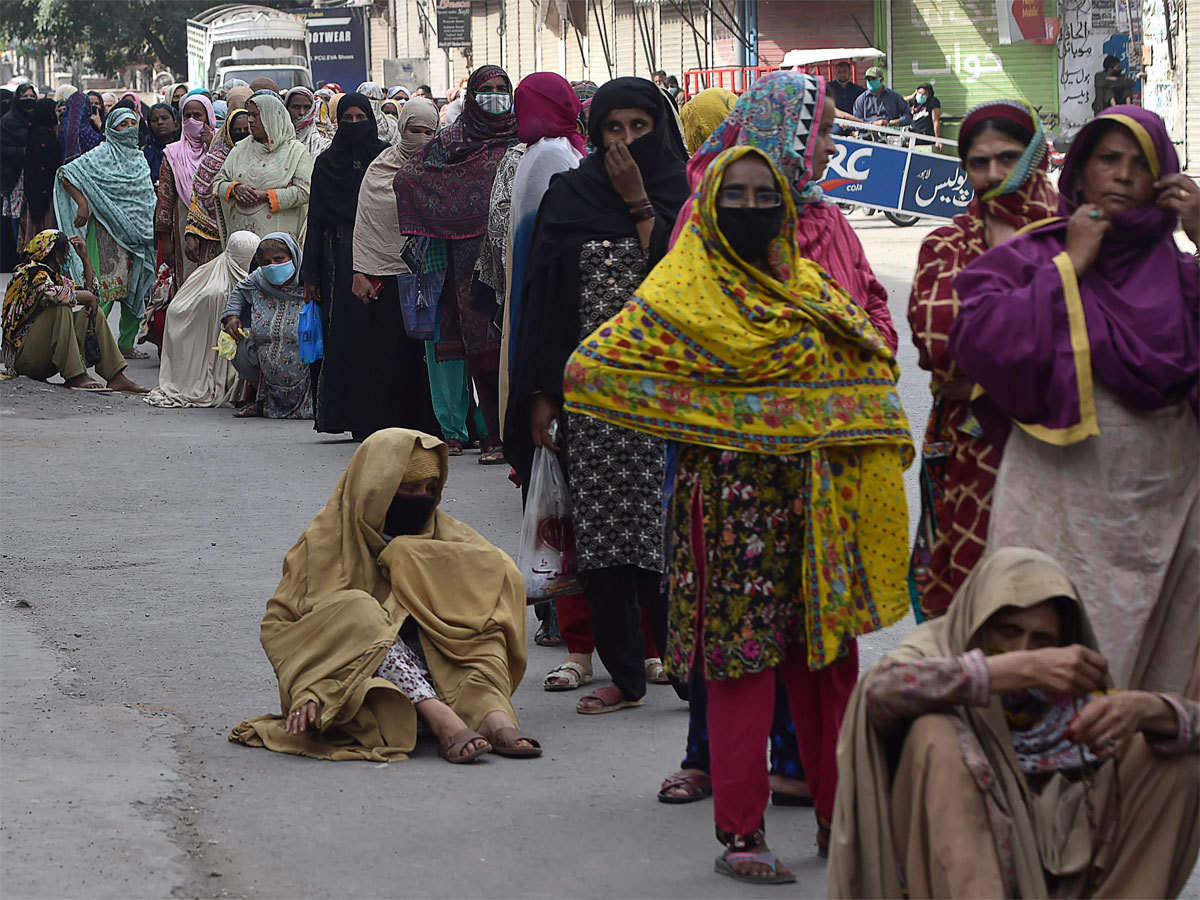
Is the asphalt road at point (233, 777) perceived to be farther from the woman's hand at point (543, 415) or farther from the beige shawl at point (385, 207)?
the beige shawl at point (385, 207)

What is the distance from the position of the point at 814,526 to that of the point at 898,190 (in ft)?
34.6

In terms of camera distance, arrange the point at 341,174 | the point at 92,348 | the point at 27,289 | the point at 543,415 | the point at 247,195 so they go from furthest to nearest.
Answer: the point at 92,348
the point at 27,289
the point at 247,195
the point at 341,174
the point at 543,415

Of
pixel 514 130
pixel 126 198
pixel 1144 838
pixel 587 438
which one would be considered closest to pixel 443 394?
pixel 514 130

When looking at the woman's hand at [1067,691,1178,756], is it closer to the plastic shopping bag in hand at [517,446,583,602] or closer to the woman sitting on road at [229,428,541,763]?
the woman sitting on road at [229,428,541,763]

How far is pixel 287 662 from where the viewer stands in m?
4.60

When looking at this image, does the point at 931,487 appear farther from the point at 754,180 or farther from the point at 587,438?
the point at 587,438

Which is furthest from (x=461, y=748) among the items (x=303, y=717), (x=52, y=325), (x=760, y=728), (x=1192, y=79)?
(x=1192, y=79)

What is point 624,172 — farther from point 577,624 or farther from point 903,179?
point 903,179

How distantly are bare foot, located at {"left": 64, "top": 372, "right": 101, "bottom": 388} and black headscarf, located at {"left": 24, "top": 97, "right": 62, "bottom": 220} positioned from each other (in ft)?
18.9

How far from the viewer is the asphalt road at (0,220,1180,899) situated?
3758mm

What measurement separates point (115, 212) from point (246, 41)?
31249mm

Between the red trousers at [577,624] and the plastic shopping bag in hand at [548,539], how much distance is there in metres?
0.20

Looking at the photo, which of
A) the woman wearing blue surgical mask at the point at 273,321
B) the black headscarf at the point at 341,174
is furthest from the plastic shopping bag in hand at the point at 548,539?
the woman wearing blue surgical mask at the point at 273,321

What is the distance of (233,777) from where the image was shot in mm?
4422
